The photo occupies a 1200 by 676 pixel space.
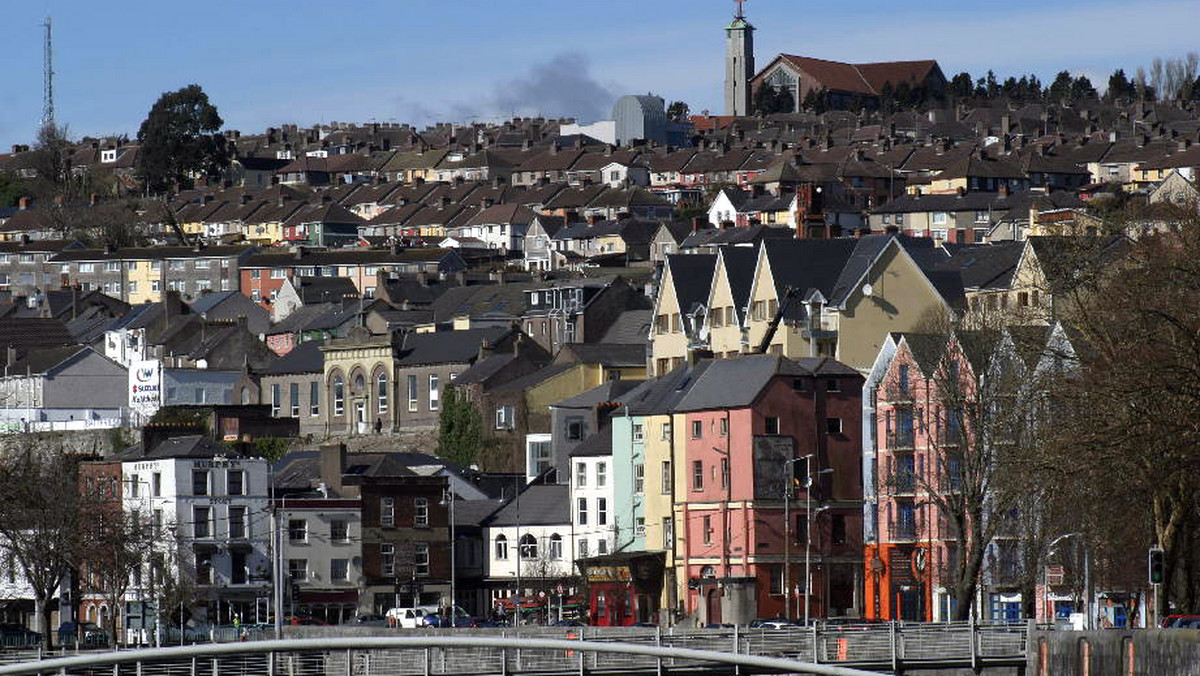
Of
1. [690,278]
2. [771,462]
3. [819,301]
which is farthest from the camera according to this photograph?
[690,278]

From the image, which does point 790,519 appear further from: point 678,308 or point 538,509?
point 678,308

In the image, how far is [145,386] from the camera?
495 feet

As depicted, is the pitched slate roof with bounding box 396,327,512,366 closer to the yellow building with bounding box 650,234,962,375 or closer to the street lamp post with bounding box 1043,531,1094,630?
the yellow building with bounding box 650,234,962,375

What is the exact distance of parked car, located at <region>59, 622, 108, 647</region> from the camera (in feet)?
292

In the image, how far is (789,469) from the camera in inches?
3743

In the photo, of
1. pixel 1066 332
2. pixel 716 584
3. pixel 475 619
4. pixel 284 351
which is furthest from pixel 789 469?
pixel 284 351

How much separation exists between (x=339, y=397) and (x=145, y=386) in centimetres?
1448

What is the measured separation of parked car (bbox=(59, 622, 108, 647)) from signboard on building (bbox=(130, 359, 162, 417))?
52.3 metres

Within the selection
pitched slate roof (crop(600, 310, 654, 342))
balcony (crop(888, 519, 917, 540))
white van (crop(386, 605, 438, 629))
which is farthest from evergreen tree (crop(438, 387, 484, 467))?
balcony (crop(888, 519, 917, 540))

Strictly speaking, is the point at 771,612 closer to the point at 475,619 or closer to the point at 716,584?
the point at 716,584

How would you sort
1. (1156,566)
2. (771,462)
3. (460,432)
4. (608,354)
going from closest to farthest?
(1156,566) → (771,462) → (460,432) → (608,354)

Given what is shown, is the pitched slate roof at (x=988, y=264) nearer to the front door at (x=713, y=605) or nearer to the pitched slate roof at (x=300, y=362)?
the front door at (x=713, y=605)

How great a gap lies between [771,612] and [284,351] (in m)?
77.0

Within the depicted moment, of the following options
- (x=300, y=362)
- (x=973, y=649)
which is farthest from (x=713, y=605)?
(x=300, y=362)
